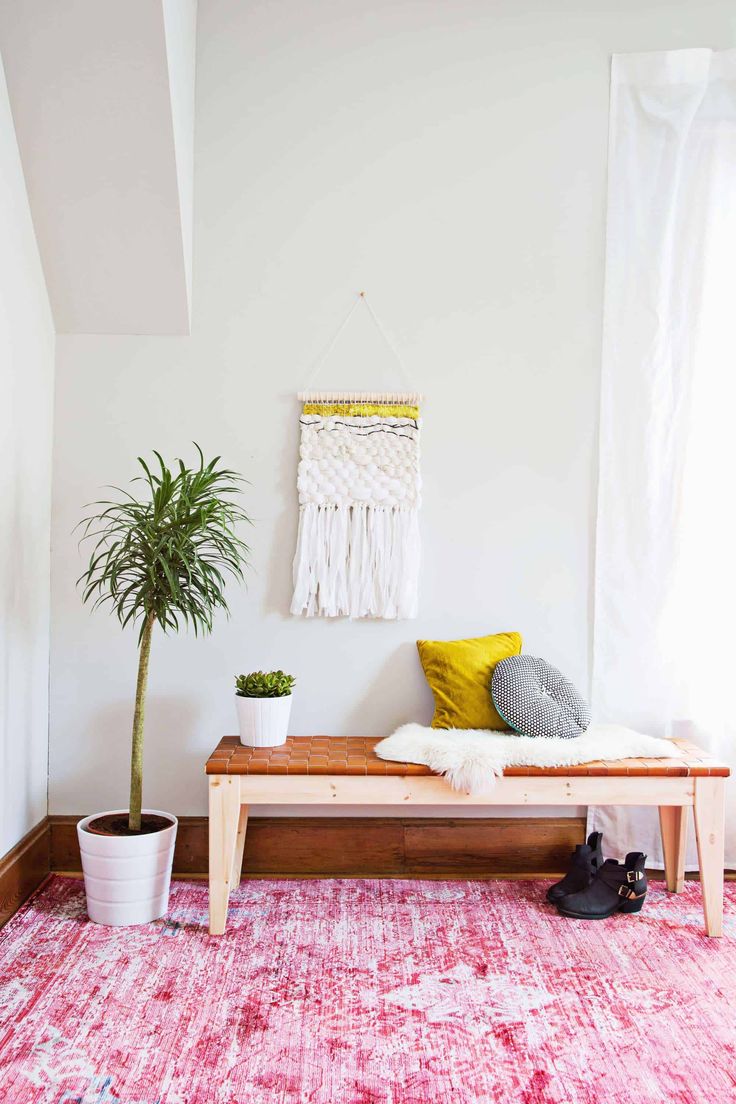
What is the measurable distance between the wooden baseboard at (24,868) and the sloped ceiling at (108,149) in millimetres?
1712

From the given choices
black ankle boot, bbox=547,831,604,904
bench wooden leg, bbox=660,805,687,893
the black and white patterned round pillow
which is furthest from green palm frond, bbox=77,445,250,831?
bench wooden leg, bbox=660,805,687,893

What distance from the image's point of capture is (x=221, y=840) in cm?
250

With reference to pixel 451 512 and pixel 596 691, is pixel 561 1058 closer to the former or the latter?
pixel 596 691

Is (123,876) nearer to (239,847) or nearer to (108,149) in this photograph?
(239,847)

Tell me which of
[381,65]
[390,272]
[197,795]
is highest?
[381,65]

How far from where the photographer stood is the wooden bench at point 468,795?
8.29 feet

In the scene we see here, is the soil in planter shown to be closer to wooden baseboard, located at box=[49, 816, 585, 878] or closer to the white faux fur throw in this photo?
wooden baseboard, located at box=[49, 816, 585, 878]

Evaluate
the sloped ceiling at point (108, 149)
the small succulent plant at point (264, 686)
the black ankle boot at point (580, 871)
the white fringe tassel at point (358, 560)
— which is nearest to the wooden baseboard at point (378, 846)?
the black ankle boot at point (580, 871)

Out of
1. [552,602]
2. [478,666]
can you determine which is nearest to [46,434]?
[478,666]

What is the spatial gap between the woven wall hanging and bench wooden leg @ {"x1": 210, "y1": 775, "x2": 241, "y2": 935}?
0.70 meters

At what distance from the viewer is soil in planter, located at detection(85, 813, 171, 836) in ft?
8.63

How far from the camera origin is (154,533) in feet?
8.39

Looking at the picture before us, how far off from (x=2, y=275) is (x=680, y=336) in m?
2.23

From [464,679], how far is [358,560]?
54 centimetres
